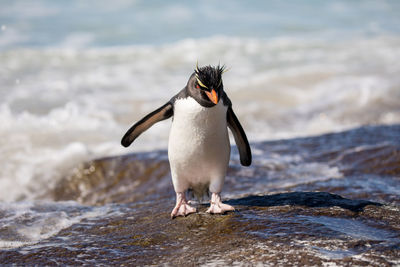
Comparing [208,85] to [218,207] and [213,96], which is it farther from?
[218,207]

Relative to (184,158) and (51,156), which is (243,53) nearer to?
(51,156)

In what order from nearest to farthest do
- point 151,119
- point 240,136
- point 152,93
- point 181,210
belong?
point 181,210, point 151,119, point 240,136, point 152,93

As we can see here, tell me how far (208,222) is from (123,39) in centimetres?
2663

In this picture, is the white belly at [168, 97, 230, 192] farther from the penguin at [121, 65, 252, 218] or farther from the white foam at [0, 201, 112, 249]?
the white foam at [0, 201, 112, 249]

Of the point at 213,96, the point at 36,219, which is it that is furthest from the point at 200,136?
the point at 36,219

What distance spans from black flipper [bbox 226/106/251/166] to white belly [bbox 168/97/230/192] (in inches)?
12.2

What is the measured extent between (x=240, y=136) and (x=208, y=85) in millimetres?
987

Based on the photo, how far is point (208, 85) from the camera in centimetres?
312

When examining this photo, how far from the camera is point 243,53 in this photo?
24.0m

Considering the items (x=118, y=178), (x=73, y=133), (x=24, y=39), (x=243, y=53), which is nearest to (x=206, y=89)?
(x=118, y=178)

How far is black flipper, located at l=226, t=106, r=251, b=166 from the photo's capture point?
384 centimetres

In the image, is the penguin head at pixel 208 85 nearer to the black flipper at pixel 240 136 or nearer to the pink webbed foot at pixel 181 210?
the black flipper at pixel 240 136

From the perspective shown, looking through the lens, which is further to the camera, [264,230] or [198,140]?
[198,140]

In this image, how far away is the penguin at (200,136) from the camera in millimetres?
3199
